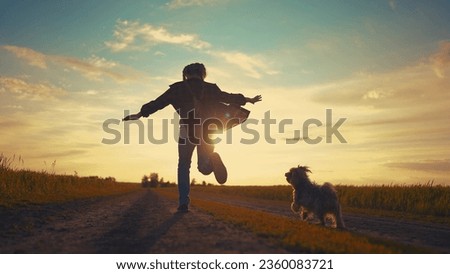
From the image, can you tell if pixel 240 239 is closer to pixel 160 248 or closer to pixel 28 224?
pixel 160 248

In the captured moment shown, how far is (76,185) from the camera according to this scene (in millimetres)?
28234

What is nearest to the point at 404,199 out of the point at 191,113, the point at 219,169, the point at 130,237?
the point at 219,169

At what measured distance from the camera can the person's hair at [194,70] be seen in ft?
33.6

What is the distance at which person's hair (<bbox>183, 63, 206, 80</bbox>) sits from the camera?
1025 centimetres

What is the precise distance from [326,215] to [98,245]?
566cm

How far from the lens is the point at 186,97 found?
1005cm

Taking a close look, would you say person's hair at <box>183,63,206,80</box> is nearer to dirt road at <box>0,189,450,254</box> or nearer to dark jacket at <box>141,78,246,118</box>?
dark jacket at <box>141,78,246,118</box>

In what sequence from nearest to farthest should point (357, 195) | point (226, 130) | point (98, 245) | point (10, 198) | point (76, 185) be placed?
point (98, 245)
point (226, 130)
point (10, 198)
point (357, 195)
point (76, 185)

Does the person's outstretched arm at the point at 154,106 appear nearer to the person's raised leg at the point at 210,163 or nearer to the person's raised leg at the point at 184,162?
the person's raised leg at the point at 184,162

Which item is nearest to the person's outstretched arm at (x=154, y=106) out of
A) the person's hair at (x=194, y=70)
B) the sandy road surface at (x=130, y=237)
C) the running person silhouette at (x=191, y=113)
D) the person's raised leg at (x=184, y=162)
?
the running person silhouette at (x=191, y=113)

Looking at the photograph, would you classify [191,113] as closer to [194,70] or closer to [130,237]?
[194,70]

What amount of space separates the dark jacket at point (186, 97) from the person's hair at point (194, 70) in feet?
0.56

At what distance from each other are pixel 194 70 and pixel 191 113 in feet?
3.53
